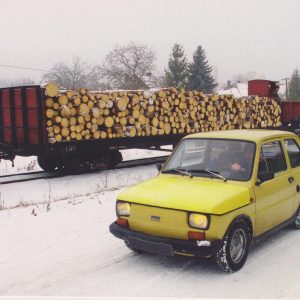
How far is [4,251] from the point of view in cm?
583

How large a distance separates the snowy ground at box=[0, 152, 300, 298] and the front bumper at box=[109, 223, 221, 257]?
32 cm

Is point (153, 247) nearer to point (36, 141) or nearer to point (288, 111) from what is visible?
point (36, 141)

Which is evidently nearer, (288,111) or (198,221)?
(198,221)

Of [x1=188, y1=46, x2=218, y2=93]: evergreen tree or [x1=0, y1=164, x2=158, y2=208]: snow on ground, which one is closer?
[x1=0, y1=164, x2=158, y2=208]: snow on ground

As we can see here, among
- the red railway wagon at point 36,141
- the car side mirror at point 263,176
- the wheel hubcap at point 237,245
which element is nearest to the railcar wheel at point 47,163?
the red railway wagon at point 36,141

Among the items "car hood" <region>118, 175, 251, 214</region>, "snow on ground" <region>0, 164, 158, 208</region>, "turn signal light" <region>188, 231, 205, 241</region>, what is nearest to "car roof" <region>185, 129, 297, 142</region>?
"car hood" <region>118, 175, 251, 214</region>

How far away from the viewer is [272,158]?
598 cm

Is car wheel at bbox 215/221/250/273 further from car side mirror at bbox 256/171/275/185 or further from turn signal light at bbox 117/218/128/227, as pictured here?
turn signal light at bbox 117/218/128/227

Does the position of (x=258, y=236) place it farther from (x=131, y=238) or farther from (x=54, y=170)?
(x=54, y=170)

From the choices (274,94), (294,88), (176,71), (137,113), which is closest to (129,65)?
Result: (176,71)

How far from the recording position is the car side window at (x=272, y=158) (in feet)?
18.9

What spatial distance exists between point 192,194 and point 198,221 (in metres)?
0.39

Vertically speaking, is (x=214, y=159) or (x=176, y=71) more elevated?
(x=176, y=71)

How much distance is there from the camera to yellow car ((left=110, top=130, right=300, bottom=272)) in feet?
15.7
